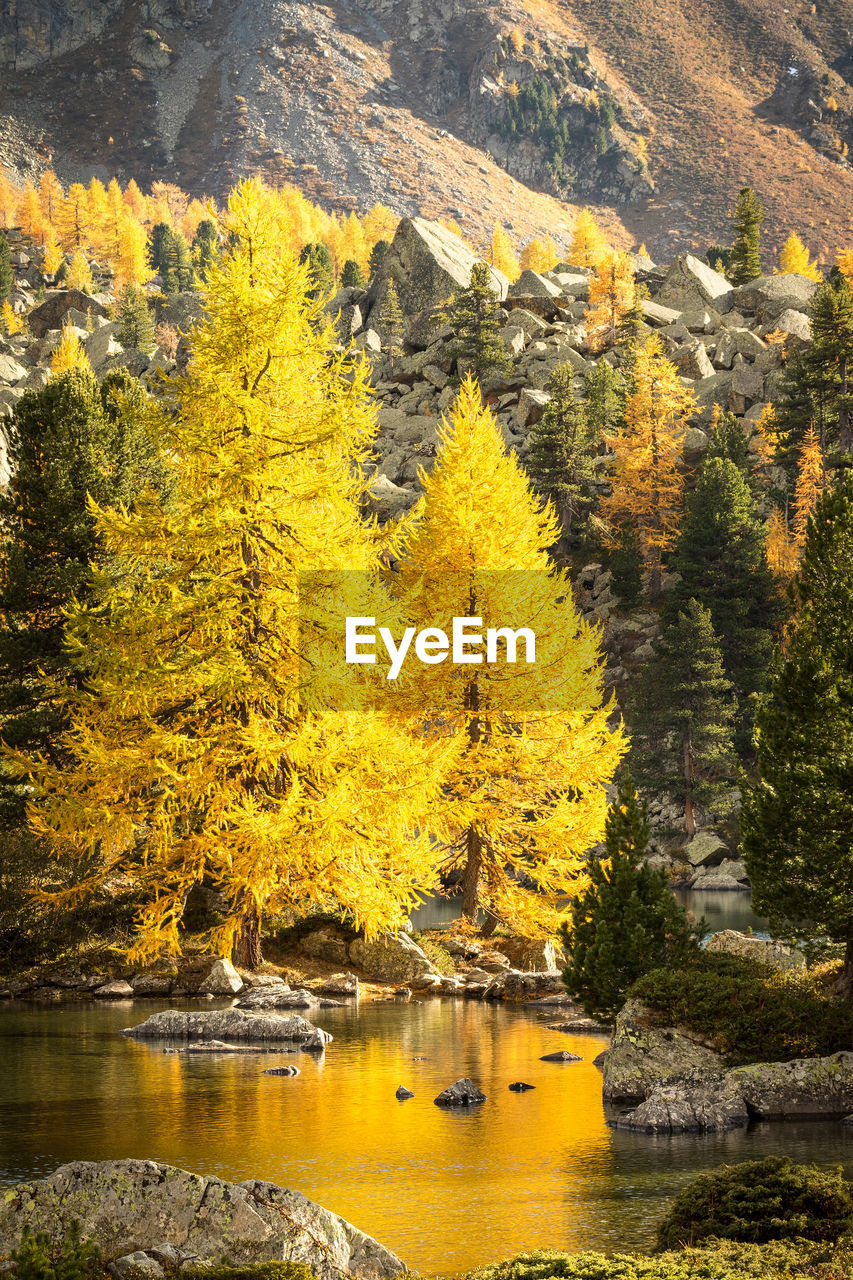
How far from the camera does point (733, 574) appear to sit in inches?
2360

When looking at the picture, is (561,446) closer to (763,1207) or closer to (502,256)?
(763,1207)

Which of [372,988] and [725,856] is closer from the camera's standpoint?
[372,988]

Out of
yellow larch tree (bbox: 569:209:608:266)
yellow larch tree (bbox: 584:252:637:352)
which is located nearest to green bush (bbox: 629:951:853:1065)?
yellow larch tree (bbox: 584:252:637:352)

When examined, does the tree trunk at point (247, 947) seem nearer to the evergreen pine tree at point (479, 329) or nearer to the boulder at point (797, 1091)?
the boulder at point (797, 1091)

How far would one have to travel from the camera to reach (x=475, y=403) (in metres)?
29.9

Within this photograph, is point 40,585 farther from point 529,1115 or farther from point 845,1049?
point 845,1049

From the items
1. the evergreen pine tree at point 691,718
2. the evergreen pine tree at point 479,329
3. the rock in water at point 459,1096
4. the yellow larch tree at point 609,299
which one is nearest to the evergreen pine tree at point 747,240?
the yellow larch tree at point 609,299

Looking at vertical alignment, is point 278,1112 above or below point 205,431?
below

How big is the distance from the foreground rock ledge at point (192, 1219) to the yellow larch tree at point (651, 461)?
5867cm

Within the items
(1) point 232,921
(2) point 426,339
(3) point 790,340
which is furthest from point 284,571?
(2) point 426,339

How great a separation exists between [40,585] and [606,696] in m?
42.5

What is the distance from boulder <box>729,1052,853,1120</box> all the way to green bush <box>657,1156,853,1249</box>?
16.8 feet

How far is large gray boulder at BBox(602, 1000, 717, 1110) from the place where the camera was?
15.4 m

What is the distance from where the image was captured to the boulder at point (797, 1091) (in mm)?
14844
